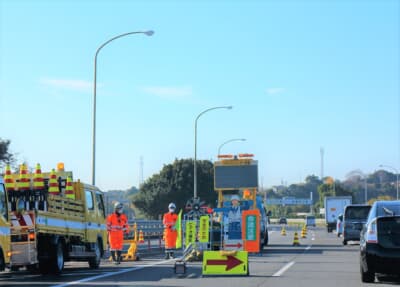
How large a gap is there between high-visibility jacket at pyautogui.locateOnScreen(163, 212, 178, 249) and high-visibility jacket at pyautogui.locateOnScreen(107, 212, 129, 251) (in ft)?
6.50

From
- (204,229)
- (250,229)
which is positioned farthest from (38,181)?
(250,229)

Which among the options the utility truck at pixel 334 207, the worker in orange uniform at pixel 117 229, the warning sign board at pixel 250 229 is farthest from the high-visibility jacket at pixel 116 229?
the utility truck at pixel 334 207

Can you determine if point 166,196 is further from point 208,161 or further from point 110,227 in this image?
point 110,227

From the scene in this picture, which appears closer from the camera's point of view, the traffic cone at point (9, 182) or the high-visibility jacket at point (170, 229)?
the traffic cone at point (9, 182)

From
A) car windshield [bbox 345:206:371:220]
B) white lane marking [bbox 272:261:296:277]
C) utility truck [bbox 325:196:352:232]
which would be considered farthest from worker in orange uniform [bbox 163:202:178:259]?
utility truck [bbox 325:196:352:232]

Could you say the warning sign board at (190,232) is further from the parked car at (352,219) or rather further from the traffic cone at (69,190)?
the parked car at (352,219)

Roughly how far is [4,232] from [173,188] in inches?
2681

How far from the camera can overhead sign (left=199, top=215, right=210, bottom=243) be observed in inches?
853

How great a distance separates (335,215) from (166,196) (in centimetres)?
2453

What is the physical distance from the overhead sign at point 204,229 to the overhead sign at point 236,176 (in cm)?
1103

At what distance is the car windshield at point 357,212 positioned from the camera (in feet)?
118

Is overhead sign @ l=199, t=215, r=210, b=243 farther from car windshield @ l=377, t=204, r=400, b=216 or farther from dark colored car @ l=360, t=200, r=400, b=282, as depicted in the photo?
dark colored car @ l=360, t=200, r=400, b=282

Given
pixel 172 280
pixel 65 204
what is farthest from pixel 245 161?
pixel 172 280

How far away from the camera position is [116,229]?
23.2 metres
